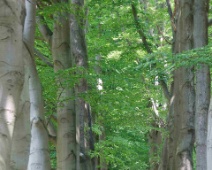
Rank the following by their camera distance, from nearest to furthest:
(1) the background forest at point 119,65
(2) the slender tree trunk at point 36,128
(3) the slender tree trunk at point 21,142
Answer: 1. (3) the slender tree trunk at point 21,142
2. (2) the slender tree trunk at point 36,128
3. (1) the background forest at point 119,65

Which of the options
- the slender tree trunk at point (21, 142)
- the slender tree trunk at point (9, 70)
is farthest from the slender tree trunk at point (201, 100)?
the slender tree trunk at point (9, 70)

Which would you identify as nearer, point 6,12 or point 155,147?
point 6,12

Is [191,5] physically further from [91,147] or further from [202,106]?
[91,147]

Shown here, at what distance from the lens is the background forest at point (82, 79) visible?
11.8ft

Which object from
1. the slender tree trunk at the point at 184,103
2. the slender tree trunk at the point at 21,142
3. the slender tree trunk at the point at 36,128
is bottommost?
the slender tree trunk at the point at 21,142

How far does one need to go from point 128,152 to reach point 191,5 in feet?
27.6

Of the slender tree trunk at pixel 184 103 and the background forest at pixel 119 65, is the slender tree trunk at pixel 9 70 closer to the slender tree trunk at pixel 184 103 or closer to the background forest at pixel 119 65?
the background forest at pixel 119 65

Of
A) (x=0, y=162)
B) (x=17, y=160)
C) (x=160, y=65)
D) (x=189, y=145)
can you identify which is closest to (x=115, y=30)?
(x=189, y=145)

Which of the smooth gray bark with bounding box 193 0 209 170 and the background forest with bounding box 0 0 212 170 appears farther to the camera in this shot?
the smooth gray bark with bounding box 193 0 209 170

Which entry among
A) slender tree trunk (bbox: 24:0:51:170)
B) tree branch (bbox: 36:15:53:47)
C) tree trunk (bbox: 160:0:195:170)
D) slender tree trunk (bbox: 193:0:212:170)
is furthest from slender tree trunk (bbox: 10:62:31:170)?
tree trunk (bbox: 160:0:195:170)

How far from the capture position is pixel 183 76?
32.3ft

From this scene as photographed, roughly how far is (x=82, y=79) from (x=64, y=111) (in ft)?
4.96

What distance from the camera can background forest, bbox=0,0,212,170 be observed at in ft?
11.8

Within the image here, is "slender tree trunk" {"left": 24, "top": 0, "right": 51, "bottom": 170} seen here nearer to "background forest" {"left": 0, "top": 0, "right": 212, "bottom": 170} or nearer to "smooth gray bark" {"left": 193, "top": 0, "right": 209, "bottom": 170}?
"background forest" {"left": 0, "top": 0, "right": 212, "bottom": 170}
